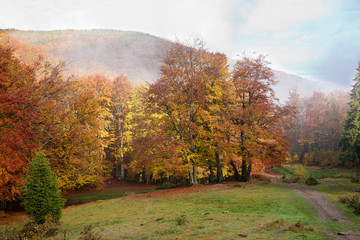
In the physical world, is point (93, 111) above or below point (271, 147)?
above

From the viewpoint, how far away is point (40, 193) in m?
11.3

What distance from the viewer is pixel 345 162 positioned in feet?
130

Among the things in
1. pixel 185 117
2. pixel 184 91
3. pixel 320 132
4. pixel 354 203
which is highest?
Answer: pixel 184 91

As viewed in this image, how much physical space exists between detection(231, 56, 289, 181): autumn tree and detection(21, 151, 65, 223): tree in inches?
622

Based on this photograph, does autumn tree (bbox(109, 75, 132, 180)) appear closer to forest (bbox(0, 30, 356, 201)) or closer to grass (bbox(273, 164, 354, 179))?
forest (bbox(0, 30, 356, 201))

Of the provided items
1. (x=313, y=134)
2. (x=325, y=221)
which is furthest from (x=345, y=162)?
(x=325, y=221)

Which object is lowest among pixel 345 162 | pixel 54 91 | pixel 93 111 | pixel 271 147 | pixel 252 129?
pixel 345 162

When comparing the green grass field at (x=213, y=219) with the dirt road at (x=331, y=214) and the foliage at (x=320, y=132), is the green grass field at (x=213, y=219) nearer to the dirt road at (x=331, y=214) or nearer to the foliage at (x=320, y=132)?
the dirt road at (x=331, y=214)

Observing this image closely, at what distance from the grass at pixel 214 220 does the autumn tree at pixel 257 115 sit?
24.7 feet

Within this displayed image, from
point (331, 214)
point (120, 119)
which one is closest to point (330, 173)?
point (331, 214)

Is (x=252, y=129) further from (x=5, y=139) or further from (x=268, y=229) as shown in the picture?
(x=5, y=139)

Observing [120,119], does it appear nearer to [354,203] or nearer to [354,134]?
[354,203]

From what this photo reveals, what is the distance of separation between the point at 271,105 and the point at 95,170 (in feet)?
64.3

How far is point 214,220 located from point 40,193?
27.5 feet
